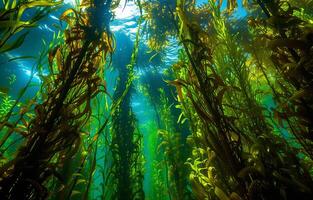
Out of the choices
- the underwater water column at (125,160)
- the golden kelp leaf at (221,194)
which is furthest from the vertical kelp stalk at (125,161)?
the golden kelp leaf at (221,194)

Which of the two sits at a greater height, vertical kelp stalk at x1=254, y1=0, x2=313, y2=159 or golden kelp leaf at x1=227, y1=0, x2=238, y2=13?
golden kelp leaf at x1=227, y1=0, x2=238, y2=13

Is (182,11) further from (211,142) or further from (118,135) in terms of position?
(118,135)

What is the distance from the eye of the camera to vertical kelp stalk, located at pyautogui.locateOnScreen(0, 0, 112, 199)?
181 cm

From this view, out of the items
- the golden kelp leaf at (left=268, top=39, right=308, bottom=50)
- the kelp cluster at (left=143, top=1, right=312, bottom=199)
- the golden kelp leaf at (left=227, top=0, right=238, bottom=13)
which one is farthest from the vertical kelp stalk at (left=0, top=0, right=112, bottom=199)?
the golden kelp leaf at (left=227, top=0, right=238, bottom=13)

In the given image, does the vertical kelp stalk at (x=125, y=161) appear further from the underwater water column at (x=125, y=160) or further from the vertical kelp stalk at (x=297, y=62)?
the vertical kelp stalk at (x=297, y=62)

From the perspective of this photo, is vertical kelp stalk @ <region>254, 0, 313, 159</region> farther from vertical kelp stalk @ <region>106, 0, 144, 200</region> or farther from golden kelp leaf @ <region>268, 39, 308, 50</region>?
vertical kelp stalk @ <region>106, 0, 144, 200</region>

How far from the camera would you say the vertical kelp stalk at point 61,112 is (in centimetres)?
181

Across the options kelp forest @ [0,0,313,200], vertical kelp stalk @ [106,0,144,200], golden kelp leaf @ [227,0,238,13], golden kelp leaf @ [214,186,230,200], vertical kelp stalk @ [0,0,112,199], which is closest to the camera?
vertical kelp stalk @ [0,0,112,199]

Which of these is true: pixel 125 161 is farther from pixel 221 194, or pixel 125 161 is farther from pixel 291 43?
pixel 291 43

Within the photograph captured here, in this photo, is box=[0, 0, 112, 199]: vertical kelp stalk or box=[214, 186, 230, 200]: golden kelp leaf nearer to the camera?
box=[0, 0, 112, 199]: vertical kelp stalk

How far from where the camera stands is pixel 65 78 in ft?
7.50

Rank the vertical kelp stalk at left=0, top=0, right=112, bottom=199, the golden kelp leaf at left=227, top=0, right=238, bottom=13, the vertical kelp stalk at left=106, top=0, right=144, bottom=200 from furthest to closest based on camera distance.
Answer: the vertical kelp stalk at left=106, top=0, right=144, bottom=200 < the golden kelp leaf at left=227, top=0, right=238, bottom=13 < the vertical kelp stalk at left=0, top=0, right=112, bottom=199

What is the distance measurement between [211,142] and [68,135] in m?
1.40

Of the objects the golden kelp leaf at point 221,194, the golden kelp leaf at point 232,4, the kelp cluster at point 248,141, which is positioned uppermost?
the golden kelp leaf at point 232,4
